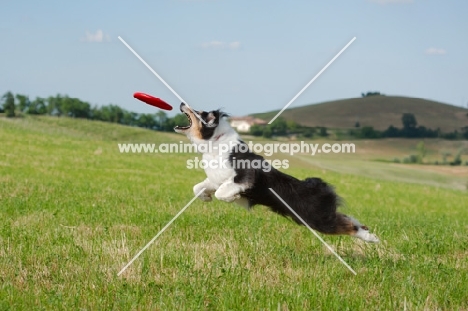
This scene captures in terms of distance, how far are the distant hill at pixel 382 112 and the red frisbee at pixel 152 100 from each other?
21680 mm

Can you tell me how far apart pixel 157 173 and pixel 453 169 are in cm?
1812

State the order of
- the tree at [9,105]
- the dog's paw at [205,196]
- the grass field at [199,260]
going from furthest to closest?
the tree at [9,105] < the dog's paw at [205,196] < the grass field at [199,260]

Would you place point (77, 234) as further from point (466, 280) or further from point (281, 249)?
point (466, 280)

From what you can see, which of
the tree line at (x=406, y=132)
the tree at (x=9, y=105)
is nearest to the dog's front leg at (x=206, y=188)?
the tree line at (x=406, y=132)

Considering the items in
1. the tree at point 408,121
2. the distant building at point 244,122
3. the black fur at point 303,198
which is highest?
the distant building at point 244,122

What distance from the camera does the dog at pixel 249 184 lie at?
20.6 ft

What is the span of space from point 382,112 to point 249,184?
28.3m

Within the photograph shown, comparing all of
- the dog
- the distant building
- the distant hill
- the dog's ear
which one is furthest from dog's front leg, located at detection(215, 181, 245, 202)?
the distant hill

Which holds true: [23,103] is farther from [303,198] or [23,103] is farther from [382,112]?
[303,198]

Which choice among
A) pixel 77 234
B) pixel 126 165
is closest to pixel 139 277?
pixel 77 234

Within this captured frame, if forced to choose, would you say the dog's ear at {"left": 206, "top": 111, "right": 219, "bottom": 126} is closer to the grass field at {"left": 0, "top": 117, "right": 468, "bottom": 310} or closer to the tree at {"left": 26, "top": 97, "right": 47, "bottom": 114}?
the grass field at {"left": 0, "top": 117, "right": 468, "bottom": 310}

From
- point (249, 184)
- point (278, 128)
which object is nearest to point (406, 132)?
point (278, 128)

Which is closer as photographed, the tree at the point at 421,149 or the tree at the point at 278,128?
the tree at the point at 278,128

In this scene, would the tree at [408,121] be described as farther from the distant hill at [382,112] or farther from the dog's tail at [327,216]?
the dog's tail at [327,216]
